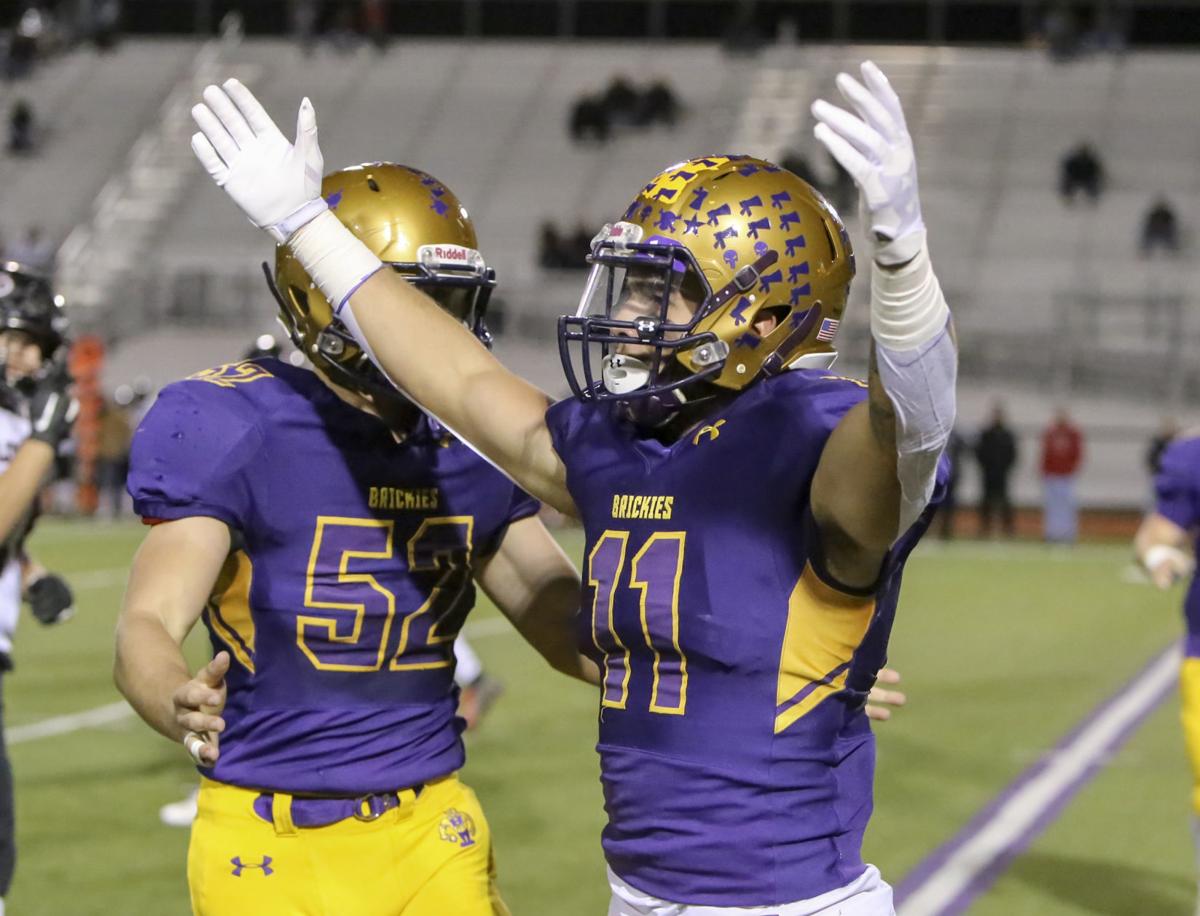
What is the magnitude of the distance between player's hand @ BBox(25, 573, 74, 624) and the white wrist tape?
3.80m

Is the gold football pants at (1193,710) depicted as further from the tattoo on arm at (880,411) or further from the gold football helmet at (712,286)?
the tattoo on arm at (880,411)

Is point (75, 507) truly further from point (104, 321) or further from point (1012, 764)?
point (1012, 764)

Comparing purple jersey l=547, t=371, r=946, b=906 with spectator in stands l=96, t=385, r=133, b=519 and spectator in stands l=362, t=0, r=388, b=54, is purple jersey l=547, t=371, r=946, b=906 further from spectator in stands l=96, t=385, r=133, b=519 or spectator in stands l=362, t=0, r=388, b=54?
spectator in stands l=362, t=0, r=388, b=54

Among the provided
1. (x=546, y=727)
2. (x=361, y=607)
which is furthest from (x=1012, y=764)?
(x=361, y=607)

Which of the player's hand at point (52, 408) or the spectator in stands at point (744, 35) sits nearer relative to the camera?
the player's hand at point (52, 408)

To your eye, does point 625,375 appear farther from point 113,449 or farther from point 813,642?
point 113,449

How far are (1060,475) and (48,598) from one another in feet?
58.0

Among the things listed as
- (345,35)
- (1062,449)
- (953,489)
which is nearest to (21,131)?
(345,35)

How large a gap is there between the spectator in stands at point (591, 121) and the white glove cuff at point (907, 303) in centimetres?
2840

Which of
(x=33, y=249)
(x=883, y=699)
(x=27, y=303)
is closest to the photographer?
(x=883, y=699)

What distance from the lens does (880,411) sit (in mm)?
2311

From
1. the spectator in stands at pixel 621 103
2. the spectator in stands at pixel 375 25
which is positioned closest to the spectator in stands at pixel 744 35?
the spectator in stands at pixel 621 103

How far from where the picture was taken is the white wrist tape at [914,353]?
2.25 metres

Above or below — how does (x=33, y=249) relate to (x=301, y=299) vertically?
below
